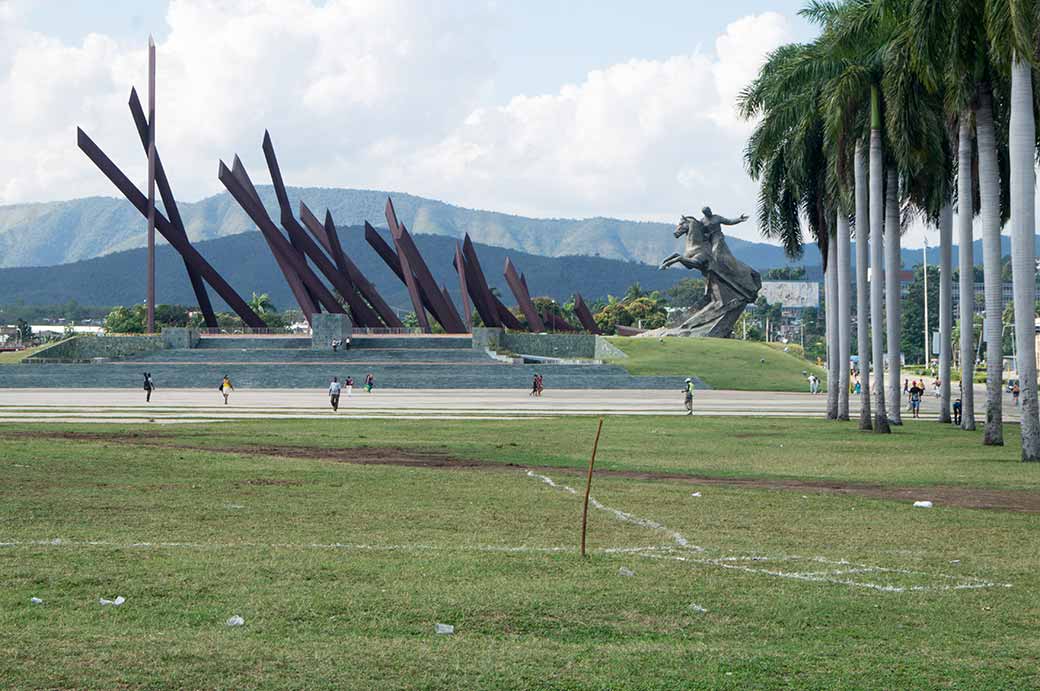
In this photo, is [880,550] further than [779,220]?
No

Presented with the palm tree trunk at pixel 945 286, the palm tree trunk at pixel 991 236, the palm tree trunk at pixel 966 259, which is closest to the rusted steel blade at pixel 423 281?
the palm tree trunk at pixel 945 286

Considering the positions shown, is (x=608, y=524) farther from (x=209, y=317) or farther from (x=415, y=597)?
(x=209, y=317)

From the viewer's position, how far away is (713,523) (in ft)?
45.3

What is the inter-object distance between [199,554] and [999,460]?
17.1 meters

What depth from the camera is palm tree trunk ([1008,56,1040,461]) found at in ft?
75.6

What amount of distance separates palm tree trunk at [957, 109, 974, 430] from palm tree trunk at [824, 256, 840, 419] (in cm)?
497

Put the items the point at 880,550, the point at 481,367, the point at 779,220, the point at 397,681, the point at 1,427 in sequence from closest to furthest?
the point at 397,681 < the point at 880,550 < the point at 1,427 < the point at 779,220 < the point at 481,367

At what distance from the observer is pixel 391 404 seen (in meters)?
46.2

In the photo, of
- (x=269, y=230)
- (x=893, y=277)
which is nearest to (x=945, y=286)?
(x=893, y=277)

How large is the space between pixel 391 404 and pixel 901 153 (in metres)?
21.7

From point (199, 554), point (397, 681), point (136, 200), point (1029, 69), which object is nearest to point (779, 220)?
point (1029, 69)

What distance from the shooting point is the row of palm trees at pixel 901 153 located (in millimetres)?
23438

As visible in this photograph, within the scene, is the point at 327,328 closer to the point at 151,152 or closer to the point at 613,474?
the point at 151,152

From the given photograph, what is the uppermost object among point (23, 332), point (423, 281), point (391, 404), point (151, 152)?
point (151, 152)
